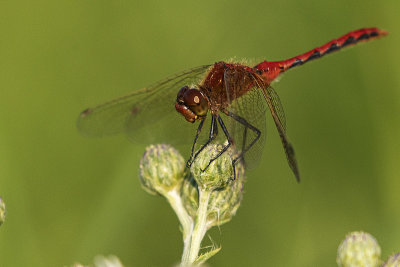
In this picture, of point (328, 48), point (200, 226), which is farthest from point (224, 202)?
point (328, 48)

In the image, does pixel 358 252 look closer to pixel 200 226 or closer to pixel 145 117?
pixel 200 226

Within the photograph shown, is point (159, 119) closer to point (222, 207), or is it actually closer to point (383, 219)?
point (222, 207)

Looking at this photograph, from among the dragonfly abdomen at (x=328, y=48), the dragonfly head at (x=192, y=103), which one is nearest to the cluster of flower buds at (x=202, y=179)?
the dragonfly head at (x=192, y=103)

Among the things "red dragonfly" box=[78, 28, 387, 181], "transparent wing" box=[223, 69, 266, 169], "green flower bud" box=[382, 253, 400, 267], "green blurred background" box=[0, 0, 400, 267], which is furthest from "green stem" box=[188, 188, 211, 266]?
"green blurred background" box=[0, 0, 400, 267]

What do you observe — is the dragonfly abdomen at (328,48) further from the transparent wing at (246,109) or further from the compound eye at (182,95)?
the compound eye at (182,95)

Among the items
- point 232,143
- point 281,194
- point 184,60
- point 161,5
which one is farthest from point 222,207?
point 161,5

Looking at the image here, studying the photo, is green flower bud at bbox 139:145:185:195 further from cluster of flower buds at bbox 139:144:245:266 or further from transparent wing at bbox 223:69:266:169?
transparent wing at bbox 223:69:266:169
